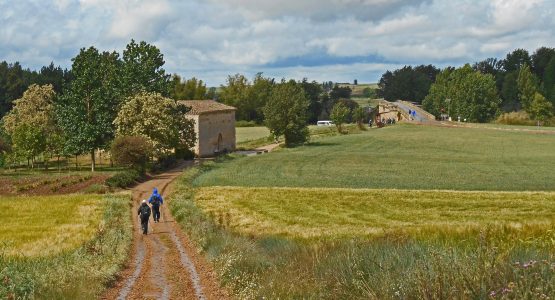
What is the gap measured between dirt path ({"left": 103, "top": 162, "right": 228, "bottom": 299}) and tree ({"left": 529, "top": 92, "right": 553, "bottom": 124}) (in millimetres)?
113047

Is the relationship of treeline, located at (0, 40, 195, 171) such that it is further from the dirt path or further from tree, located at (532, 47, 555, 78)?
tree, located at (532, 47, 555, 78)

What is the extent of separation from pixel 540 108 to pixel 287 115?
64148 mm

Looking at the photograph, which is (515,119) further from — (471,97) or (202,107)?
(202,107)

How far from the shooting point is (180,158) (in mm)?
71625

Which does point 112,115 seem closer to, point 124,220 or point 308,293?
point 124,220

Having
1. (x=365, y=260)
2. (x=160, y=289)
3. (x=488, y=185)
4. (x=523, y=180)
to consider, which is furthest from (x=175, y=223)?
(x=523, y=180)

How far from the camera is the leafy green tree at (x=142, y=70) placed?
67.6 metres

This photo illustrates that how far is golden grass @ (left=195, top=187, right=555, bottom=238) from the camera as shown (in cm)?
2770

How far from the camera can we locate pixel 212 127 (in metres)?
79.3

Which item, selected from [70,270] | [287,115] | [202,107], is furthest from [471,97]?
[70,270]

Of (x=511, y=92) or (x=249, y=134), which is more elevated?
(x=511, y=92)

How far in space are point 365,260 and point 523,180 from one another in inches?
1673

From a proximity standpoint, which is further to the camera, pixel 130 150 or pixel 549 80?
pixel 549 80

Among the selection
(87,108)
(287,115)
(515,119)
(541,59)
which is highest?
(541,59)
